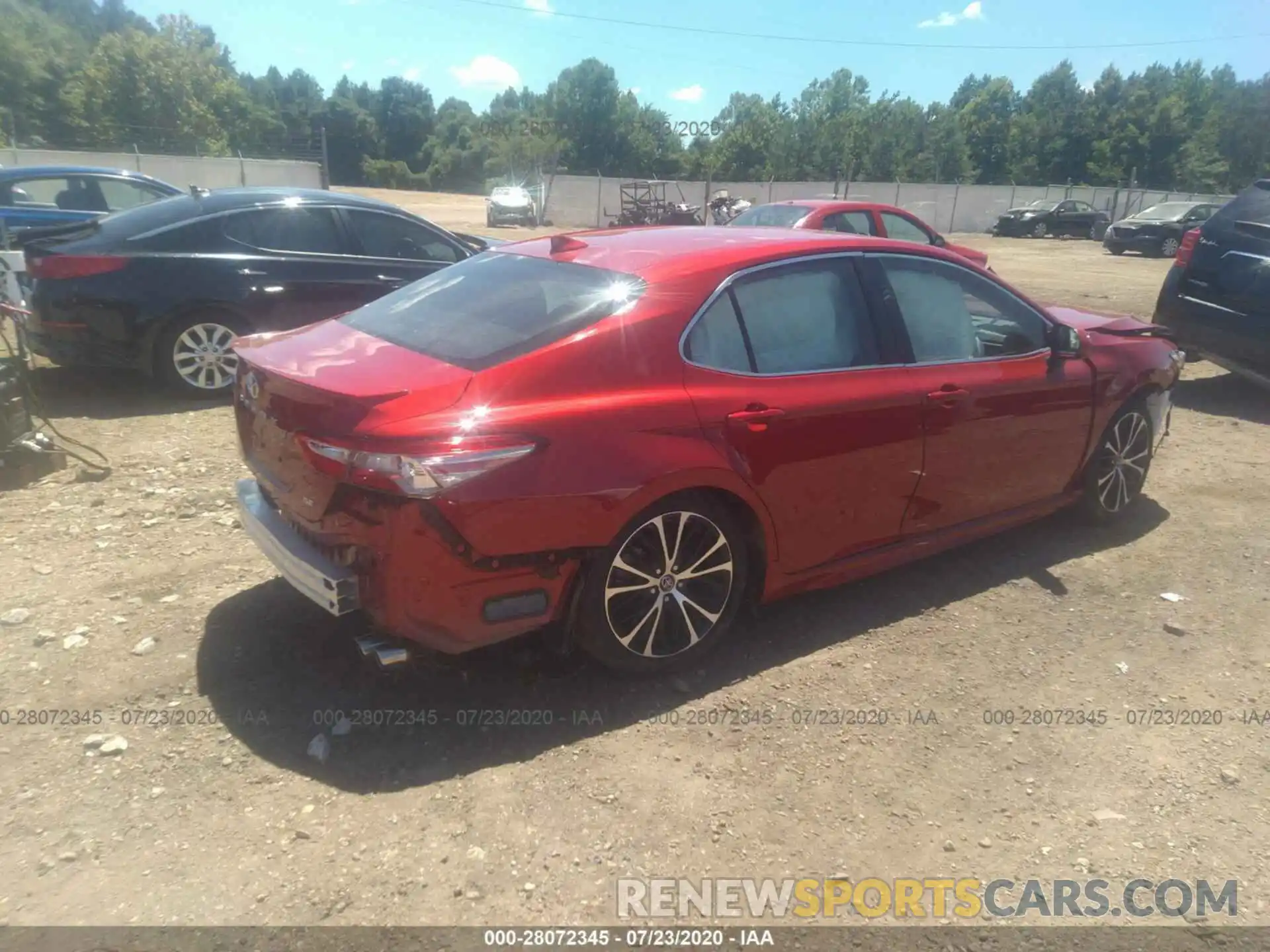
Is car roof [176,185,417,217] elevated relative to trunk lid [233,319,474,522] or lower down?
elevated

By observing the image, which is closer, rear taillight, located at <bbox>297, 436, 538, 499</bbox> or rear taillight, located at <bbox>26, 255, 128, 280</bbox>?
rear taillight, located at <bbox>297, 436, 538, 499</bbox>

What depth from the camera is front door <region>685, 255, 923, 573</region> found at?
3.30m

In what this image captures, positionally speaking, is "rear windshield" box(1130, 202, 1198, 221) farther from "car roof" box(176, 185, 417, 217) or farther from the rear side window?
"car roof" box(176, 185, 417, 217)

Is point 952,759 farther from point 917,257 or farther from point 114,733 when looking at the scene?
point 114,733

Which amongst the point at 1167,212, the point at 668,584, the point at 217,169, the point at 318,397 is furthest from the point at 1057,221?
the point at 318,397

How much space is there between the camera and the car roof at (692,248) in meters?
3.42

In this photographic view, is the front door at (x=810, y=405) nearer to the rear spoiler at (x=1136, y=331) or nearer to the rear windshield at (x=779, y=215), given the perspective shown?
the rear spoiler at (x=1136, y=331)

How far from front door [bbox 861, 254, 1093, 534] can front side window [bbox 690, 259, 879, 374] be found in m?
0.19

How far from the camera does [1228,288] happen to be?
749 centimetres

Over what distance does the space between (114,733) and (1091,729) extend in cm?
337

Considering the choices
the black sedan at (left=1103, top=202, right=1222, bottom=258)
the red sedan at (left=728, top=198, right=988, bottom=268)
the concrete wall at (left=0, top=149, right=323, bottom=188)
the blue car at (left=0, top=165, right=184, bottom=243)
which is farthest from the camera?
the concrete wall at (left=0, top=149, right=323, bottom=188)

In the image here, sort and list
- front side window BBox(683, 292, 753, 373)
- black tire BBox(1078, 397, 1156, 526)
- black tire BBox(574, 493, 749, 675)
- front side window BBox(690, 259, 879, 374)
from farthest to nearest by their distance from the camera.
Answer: black tire BBox(1078, 397, 1156, 526) < front side window BBox(690, 259, 879, 374) < front side window BBox(683, 292, 753, 373) < black tire BBox(574, 493, 749, 675)

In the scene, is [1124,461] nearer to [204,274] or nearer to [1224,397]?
[1224,397]

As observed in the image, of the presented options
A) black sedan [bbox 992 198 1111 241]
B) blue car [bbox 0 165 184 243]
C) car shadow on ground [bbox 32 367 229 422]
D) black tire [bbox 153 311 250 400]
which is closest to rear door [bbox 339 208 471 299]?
black tire [bbox 153 311 250 400]
